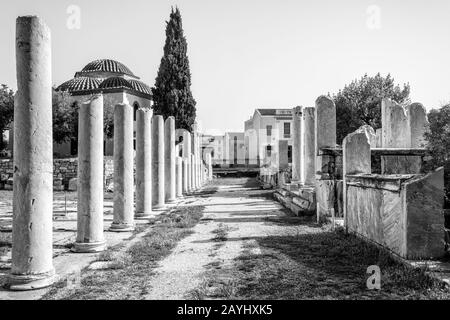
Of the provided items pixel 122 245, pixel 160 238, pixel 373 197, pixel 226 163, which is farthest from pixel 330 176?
pixel 226 163

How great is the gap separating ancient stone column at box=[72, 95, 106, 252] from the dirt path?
156cm

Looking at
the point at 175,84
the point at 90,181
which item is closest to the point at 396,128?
the point at 90,181

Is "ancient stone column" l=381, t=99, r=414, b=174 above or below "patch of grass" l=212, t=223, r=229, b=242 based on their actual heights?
above

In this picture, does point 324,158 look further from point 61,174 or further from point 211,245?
point 61,174

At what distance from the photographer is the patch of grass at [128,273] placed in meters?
5.22

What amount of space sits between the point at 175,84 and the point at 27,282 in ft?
114

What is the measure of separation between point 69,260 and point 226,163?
60.1 meters

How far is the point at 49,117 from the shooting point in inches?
234

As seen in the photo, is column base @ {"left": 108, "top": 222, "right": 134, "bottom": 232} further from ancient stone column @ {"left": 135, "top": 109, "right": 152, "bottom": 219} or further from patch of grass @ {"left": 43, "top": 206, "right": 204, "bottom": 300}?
ancient stone column @ {"left": 135, "top": 109, "right": 152, "bottom": 219}

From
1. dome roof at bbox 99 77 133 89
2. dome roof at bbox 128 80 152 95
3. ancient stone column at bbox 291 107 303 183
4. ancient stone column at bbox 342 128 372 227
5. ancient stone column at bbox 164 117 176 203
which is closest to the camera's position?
ancient stone column at bbox 342 128 372 227

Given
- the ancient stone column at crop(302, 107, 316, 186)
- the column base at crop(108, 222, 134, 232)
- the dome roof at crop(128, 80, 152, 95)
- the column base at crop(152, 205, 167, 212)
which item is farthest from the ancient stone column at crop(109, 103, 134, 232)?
the dome roof at crop(128, 80, 152, 95)

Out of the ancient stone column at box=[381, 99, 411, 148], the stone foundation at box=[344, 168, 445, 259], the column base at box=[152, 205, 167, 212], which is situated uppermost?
the ancient stone column at box=[381, 99, 411, 148]

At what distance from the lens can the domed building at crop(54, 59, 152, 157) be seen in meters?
39.3

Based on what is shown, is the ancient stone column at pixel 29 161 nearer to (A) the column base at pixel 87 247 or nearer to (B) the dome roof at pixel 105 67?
(A) the column base at pixel 87 247
